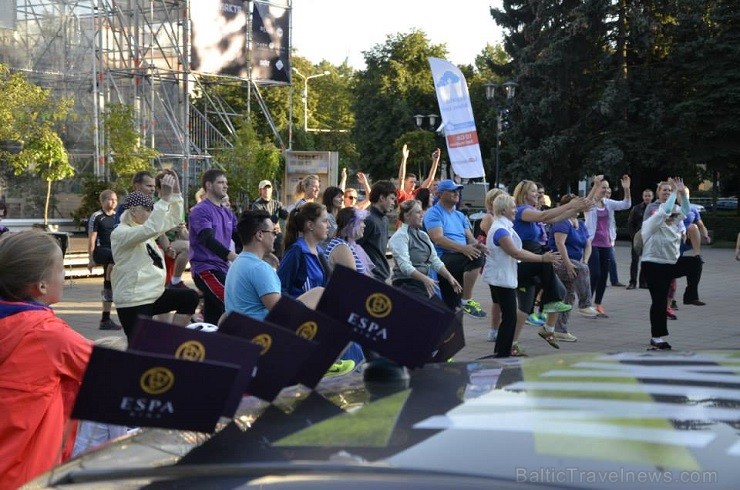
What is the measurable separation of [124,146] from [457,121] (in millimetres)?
10675

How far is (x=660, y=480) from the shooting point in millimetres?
1607

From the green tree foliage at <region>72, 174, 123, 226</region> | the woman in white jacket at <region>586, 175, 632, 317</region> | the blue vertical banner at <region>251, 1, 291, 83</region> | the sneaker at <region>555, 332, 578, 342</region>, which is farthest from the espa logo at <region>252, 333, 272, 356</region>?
the blue vertical banner at <region>251, 1, 291, 83</region>

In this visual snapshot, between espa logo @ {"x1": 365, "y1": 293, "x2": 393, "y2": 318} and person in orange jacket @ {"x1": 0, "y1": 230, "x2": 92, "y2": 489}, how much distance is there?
1.38m

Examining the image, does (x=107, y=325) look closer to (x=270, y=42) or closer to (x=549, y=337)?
(x=549, y=337)

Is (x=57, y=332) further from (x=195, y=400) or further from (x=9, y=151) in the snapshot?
(x=9, y=151)

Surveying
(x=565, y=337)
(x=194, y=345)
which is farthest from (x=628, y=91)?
(x=194, y=345)

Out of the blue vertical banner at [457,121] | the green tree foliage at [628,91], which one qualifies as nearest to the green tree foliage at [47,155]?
the blue vertical banner at [457,121]

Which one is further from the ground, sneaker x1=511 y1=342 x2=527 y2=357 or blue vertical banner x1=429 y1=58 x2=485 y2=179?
blue vertical banner x1=429 y1=58 x2=485 y2=179

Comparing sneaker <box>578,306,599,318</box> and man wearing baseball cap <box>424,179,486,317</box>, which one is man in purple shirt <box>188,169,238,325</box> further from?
sneaker <box>578,306,599,318</box>

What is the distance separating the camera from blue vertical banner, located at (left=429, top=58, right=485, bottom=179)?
19969 mm

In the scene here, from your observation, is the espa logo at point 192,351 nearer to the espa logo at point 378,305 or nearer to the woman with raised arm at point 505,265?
the espa logo at point 378,305

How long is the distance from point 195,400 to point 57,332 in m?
1.56

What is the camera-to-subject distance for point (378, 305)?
2.48 meters


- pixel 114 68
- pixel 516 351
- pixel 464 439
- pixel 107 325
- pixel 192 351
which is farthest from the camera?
pixel 114 68
